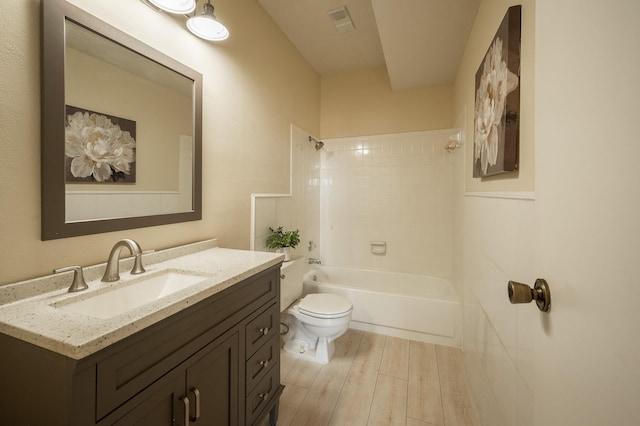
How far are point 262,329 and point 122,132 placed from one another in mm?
1105

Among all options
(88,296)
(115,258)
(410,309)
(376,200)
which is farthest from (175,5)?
(410,309)

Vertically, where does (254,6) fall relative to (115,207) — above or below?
above

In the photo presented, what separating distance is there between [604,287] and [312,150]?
297cm

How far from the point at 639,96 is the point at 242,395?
1.44 meters

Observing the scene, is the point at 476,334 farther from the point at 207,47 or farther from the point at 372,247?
the point at 207,47

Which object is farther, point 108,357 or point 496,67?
point 496,67

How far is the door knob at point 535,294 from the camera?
57 cm

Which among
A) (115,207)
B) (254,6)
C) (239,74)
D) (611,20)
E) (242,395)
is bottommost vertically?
(242,395)

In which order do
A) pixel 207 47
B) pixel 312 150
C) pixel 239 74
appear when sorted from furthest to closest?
1. pixel 312 150
2. pixel 239 74
3. pixel 207 47

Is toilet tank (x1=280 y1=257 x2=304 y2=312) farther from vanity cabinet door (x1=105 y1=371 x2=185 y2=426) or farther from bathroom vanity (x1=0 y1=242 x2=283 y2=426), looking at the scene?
vanity cabinet door (x1=105 y1=371 x2=185 y2=426)

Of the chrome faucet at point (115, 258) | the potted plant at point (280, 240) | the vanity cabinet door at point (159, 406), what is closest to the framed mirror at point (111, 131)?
the chrome faucet at point (115, 258)

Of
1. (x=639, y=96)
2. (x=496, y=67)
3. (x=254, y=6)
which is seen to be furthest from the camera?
(x=254, y=6)

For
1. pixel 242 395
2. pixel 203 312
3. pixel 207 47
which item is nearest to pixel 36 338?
pixel 203 312

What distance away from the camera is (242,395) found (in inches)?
44.6
